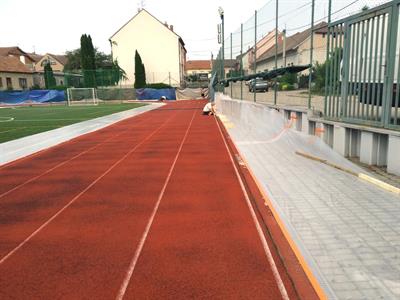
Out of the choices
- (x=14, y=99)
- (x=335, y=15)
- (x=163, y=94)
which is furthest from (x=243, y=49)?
Answer: (x=14, y=99)

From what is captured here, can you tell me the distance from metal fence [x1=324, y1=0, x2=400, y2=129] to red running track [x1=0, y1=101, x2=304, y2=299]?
11.2 ft

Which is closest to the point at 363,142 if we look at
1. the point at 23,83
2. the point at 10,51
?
the point at 23,83

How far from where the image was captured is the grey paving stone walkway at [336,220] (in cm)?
367

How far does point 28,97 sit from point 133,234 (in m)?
49.9

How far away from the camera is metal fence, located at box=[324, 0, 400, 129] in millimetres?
7641

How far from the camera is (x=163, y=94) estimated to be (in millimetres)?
51906

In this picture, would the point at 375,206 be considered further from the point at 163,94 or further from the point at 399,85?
the point at 163,94

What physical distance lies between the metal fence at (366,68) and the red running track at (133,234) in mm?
3415

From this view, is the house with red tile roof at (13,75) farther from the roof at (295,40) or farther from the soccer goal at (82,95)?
the roof at (295,40)

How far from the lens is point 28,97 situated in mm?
48969

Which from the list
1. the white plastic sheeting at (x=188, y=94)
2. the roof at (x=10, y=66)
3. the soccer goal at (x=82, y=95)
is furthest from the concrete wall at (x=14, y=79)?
the white plastic sheeting at (x=188, y=94)

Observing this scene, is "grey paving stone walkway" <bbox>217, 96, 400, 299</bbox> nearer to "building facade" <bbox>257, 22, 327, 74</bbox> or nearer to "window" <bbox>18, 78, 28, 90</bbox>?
"building facade" <bbox>257, 22, 327, 74</bbox>

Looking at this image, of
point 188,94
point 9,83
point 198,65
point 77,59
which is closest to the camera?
point 188,94

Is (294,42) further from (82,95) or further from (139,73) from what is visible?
(139,73)
